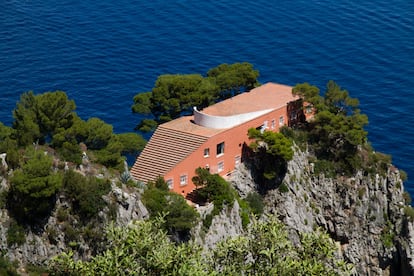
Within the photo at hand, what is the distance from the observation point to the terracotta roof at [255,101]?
86.9 m

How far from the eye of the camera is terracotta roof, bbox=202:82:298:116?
86.9m

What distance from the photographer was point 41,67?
12681cm

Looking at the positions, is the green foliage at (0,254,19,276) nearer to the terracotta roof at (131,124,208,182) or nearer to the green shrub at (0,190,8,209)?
the green shrub at (0,190,8,209)

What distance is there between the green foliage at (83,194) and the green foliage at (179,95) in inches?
916

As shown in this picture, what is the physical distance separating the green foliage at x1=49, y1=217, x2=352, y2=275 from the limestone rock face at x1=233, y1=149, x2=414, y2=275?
114ft

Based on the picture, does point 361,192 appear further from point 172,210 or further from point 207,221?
point 172,210

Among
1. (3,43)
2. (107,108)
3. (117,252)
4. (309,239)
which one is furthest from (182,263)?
(3,43)

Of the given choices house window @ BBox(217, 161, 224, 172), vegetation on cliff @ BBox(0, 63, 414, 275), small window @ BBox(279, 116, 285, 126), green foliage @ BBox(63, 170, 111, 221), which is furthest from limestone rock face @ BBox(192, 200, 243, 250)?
small window @ BBox(279, 116, 285, 126)

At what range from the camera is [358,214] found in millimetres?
91938

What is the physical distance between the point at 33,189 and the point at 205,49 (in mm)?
76241

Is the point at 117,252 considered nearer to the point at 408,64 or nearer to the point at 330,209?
the point at 330,209

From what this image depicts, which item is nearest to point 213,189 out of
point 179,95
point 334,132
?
point 179,95

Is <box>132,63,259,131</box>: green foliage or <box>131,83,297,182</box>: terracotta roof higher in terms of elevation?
→ <box>132,63,259,131</box>: green foliage

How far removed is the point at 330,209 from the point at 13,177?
3976 cm
